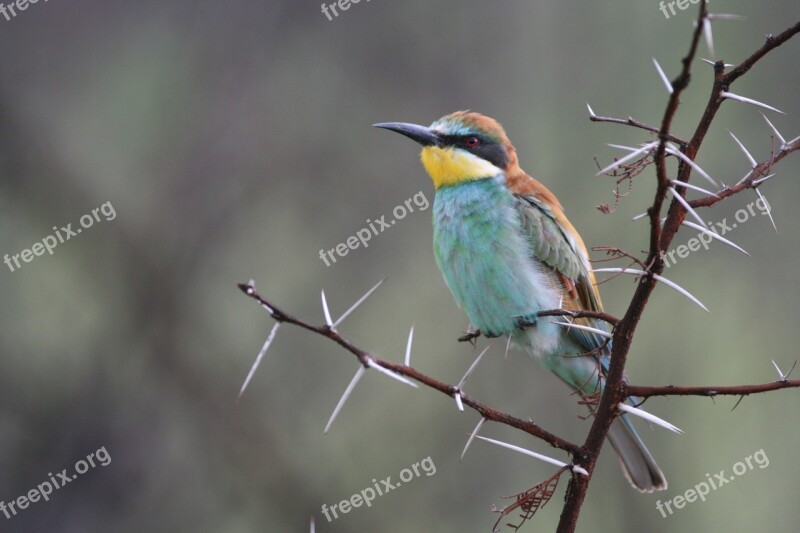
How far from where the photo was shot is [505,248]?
266 cm

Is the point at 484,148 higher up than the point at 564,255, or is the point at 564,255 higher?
the point at 484,148

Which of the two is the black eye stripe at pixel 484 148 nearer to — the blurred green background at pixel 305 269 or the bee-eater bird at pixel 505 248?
the bee-eater bird at pixel 505 248

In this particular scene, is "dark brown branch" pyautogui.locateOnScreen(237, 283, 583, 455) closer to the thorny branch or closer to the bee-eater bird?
the thorny branch

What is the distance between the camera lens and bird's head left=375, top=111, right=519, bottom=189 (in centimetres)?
273

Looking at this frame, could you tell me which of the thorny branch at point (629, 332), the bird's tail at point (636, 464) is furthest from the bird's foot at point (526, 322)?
the thorny branch at point (629, 332)

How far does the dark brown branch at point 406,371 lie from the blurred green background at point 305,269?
311 centimetres

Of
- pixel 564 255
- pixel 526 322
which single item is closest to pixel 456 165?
pixel 564 255

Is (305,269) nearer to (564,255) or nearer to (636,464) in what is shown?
(564,255)

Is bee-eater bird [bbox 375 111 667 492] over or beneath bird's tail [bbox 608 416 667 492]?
over

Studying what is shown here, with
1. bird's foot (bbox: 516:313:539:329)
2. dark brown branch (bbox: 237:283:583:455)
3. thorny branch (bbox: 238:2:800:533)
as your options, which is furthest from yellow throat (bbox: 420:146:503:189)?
dark brown branch (bbox: 237:283:583:455)

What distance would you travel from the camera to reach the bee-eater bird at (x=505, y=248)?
254cm

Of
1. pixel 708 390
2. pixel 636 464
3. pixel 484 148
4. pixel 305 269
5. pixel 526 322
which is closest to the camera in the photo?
pixel 708 390

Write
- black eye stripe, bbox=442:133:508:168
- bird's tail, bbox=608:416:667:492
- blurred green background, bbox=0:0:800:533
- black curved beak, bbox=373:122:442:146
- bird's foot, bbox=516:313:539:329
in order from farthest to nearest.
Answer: blurred green background, bbox=0:0:800:533, black eye stripe, bbox=442:133:508:168, black curved beak, bbox=373:122:442:146, bird's foot, bbox=516:313:539:329, bird's tail, bbox=608:416:667:492

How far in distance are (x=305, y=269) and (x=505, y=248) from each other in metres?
2.46
